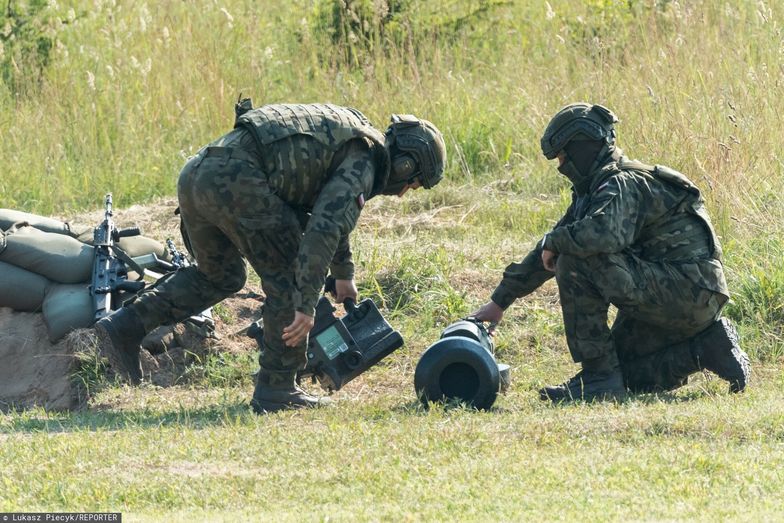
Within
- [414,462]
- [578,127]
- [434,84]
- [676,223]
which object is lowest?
[414,462]

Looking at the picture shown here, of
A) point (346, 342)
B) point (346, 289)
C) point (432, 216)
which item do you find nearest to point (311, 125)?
point (346, 289)

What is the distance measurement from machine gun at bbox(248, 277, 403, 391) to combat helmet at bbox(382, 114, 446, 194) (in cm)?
81

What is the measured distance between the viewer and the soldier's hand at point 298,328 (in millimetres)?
6516

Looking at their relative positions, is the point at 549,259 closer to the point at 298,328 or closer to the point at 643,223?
the point at 643,223

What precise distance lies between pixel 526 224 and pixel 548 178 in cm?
96

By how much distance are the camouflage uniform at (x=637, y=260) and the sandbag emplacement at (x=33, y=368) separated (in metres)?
3.05

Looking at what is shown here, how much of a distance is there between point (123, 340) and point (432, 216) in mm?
3768

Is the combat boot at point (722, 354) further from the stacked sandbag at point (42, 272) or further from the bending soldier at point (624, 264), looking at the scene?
the stacked sandbag at point (42, 272)

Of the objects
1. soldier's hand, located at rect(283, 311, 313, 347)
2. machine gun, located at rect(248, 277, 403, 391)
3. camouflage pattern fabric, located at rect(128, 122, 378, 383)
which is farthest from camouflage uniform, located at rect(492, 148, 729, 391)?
soldier's hand, located at rect(283, 311, 313, 347)

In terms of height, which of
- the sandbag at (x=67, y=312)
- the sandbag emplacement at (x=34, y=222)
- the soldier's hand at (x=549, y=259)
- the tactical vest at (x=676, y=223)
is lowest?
the sandbag at (x=67, y=312)

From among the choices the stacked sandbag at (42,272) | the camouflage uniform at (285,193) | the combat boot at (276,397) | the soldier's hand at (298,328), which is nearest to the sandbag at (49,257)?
the stacked sandbag at (42,272)

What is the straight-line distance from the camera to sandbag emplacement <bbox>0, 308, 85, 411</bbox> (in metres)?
7.85

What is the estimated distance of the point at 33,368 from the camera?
8086 mm

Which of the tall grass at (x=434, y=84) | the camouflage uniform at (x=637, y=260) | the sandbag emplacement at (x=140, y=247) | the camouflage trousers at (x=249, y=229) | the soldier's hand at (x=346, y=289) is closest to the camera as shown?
the camouflage trousers at (x=249, y=229)
